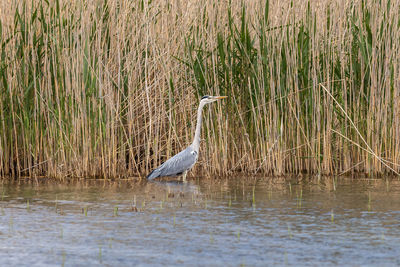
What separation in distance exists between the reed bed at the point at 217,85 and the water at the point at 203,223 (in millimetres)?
467

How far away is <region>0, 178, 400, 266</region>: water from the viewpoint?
194 inches

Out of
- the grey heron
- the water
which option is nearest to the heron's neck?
the grey heron

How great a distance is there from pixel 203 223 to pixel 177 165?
2.48 m

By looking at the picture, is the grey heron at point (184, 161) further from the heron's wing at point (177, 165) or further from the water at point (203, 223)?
the water at point (203, 223)

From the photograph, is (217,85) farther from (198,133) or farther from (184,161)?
(184,161)

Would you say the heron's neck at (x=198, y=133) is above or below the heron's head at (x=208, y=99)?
below

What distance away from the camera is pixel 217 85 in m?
8.95

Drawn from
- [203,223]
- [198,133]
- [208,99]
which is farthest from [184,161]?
[203,223]

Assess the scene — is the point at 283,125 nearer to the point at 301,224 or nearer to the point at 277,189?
the point at 277,189

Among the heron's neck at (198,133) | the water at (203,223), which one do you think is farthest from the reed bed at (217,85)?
the water at (203,223)

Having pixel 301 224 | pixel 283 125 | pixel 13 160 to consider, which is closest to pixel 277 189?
pixel 283 125

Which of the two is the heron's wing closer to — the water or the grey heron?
the grey heron

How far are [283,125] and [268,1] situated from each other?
1461mm

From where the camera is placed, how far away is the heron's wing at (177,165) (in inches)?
333
